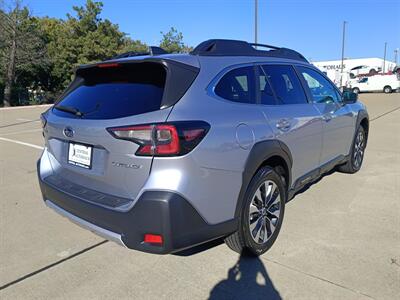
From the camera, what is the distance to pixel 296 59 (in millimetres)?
4316

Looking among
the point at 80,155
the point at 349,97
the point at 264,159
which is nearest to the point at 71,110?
the point at 80,155

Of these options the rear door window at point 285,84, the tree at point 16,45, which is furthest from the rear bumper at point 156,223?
the tree at point 16,45

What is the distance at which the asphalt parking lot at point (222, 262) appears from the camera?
2.78m

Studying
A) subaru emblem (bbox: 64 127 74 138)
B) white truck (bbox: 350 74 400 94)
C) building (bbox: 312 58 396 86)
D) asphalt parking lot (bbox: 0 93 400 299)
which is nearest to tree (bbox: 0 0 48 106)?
asphalt parking lot (bbox: 0 93 400 299)

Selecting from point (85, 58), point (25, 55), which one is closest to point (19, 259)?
point (25, 55)

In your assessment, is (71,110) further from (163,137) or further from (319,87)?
(319,87)

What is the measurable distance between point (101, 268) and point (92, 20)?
30.9m

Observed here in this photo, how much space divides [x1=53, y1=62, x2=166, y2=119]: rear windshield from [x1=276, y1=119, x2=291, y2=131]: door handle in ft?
4.02

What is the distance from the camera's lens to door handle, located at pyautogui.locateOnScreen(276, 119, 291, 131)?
11.0 feet

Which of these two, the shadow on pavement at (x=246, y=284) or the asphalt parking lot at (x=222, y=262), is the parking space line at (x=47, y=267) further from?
the shadow on pavement at (x=246, y=284)

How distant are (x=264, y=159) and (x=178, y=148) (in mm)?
937

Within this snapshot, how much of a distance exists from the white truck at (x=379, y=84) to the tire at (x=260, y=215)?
120 ft

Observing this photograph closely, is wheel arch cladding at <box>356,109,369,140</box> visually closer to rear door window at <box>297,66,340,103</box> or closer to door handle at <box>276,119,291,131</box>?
rear door window at <box>297,66,340,103</box>

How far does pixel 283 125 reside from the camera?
3439mm
